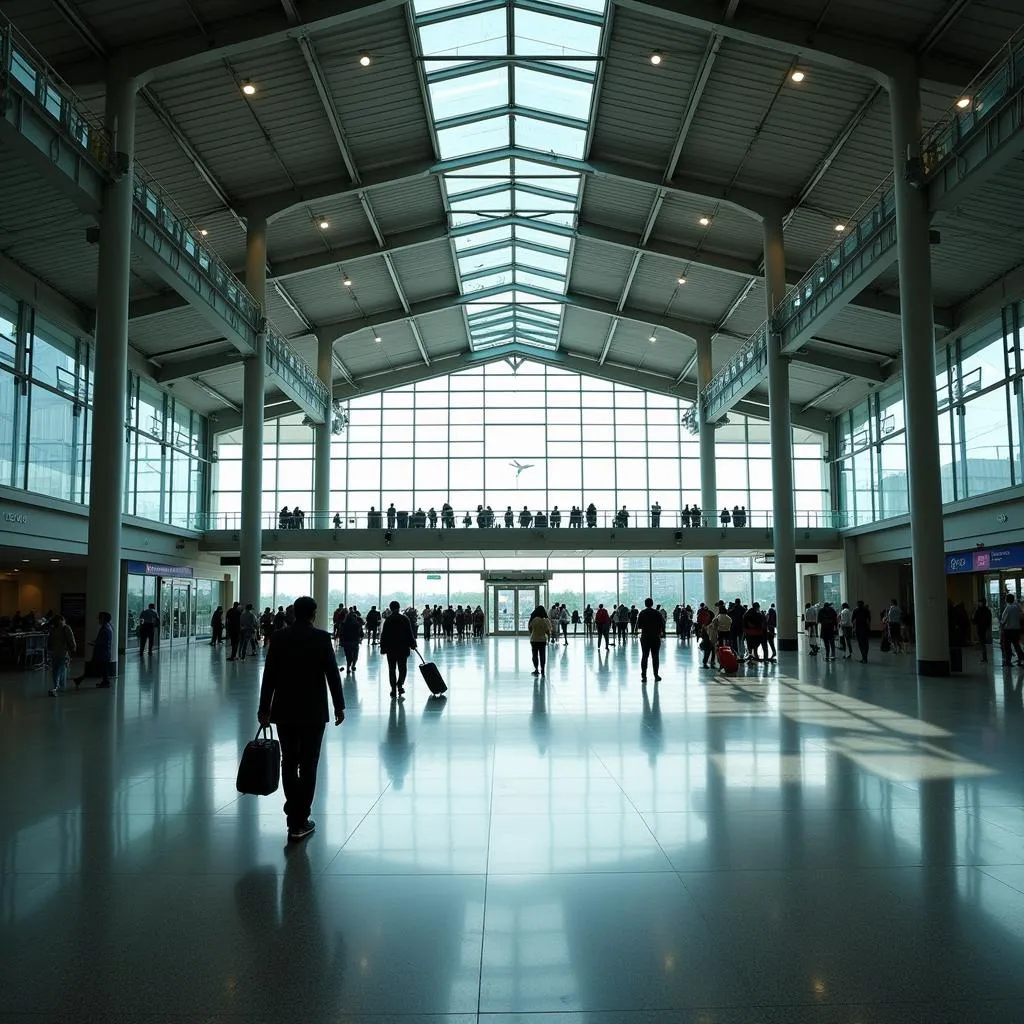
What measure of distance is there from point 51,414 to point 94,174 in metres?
8.52

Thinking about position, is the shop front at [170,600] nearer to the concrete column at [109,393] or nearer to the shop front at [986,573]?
the concrete column at [109,393]

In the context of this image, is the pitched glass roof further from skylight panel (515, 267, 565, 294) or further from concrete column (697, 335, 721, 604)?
concrete column (697, 335, 721, 604)

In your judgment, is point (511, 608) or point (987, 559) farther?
point (511, 608)

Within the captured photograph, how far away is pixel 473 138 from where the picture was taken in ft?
90.4

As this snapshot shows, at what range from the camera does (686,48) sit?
2134cm

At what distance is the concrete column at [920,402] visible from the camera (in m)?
18.2

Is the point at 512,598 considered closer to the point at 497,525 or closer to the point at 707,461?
the point at 497,525

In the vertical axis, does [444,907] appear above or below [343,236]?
below

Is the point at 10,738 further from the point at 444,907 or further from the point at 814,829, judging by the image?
the point at 814,829

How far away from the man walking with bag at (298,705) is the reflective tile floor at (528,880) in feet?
0.94

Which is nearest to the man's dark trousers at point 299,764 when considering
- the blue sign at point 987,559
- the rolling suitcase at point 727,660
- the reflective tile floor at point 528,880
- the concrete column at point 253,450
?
the reflective tile floor at point 528,880

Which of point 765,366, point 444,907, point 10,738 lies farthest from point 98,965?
point 765,366

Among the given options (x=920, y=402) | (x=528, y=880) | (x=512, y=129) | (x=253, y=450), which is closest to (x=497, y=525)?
(x=253, y=450)

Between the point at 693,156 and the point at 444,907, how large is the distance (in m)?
25.6
